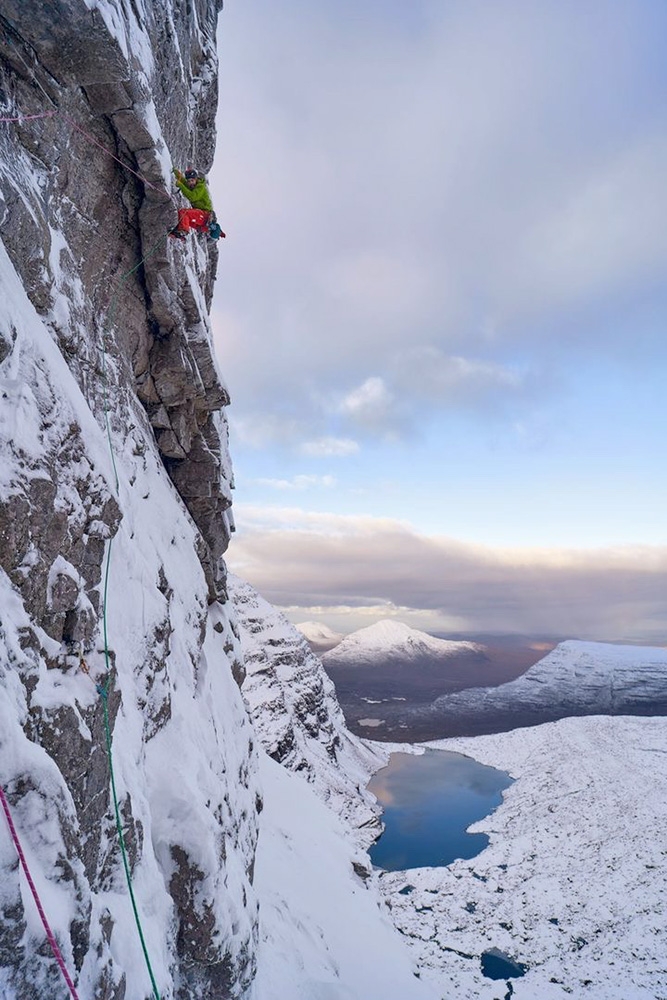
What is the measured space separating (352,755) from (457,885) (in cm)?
4509

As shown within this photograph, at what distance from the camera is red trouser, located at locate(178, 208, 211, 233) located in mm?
13430

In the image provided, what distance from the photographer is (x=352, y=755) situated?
86.6 m

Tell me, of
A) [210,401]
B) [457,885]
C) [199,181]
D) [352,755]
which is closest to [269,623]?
[352,755]

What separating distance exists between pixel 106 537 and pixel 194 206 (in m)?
10.6

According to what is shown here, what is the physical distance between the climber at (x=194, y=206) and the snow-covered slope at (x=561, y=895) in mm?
36441

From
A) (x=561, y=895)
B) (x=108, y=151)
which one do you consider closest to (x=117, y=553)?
(x=108, y=151)

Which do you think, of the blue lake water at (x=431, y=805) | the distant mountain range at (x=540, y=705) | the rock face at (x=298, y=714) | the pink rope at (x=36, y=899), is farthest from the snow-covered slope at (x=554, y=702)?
the pink rope at (x=36, y=899)

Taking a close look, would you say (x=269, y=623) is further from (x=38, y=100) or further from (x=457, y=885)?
(x=38, y=100)

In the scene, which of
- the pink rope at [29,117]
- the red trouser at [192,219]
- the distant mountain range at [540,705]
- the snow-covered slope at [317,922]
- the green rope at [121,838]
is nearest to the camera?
the green rope at [121,838]

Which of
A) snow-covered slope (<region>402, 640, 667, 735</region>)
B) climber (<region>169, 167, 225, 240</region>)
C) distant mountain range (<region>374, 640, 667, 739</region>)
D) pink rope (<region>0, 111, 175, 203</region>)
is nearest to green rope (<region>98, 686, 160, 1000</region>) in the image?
pink rope (<region>0, 111, 175, 203</region>)

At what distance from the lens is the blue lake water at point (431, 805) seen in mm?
54562

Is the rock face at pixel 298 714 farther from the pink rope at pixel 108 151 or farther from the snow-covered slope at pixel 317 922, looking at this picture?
the pink rope at pixel 108 151

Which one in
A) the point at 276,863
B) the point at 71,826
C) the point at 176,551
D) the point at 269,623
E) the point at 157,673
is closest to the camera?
the point at 71,826

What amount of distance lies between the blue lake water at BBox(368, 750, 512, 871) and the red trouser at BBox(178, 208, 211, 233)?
5898 cm
